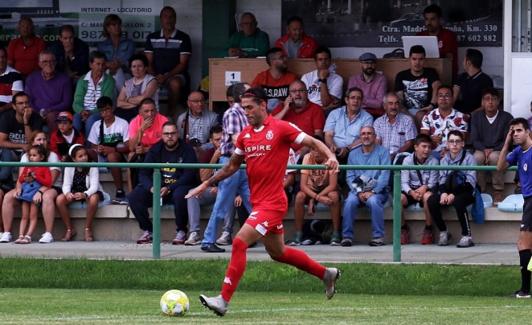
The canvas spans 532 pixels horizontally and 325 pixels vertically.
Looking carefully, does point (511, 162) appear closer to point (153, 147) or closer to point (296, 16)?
point (153, 147)

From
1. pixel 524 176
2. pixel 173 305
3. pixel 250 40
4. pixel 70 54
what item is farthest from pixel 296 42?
pixel 173 305

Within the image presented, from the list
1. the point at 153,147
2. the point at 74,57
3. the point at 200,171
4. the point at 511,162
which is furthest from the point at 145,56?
the point at 511,162

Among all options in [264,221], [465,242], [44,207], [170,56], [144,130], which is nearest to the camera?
[264,221]

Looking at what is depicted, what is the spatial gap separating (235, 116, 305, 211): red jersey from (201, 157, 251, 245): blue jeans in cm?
399

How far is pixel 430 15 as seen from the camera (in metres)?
18.8

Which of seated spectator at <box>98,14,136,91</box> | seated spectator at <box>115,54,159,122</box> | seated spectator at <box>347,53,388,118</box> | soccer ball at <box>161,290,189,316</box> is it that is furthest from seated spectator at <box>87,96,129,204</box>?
soccer ball at <box>161,290,189,316</box>

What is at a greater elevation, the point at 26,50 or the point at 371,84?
the point at 26,50

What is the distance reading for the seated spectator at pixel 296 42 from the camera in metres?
19.3

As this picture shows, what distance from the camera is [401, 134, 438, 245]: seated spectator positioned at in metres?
15.8

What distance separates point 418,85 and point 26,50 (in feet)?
20.1

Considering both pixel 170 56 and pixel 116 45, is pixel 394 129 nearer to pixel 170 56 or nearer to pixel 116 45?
pixel 170 56

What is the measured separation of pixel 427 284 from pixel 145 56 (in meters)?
6.58

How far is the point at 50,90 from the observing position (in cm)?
1953

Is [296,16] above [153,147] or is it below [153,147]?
above
